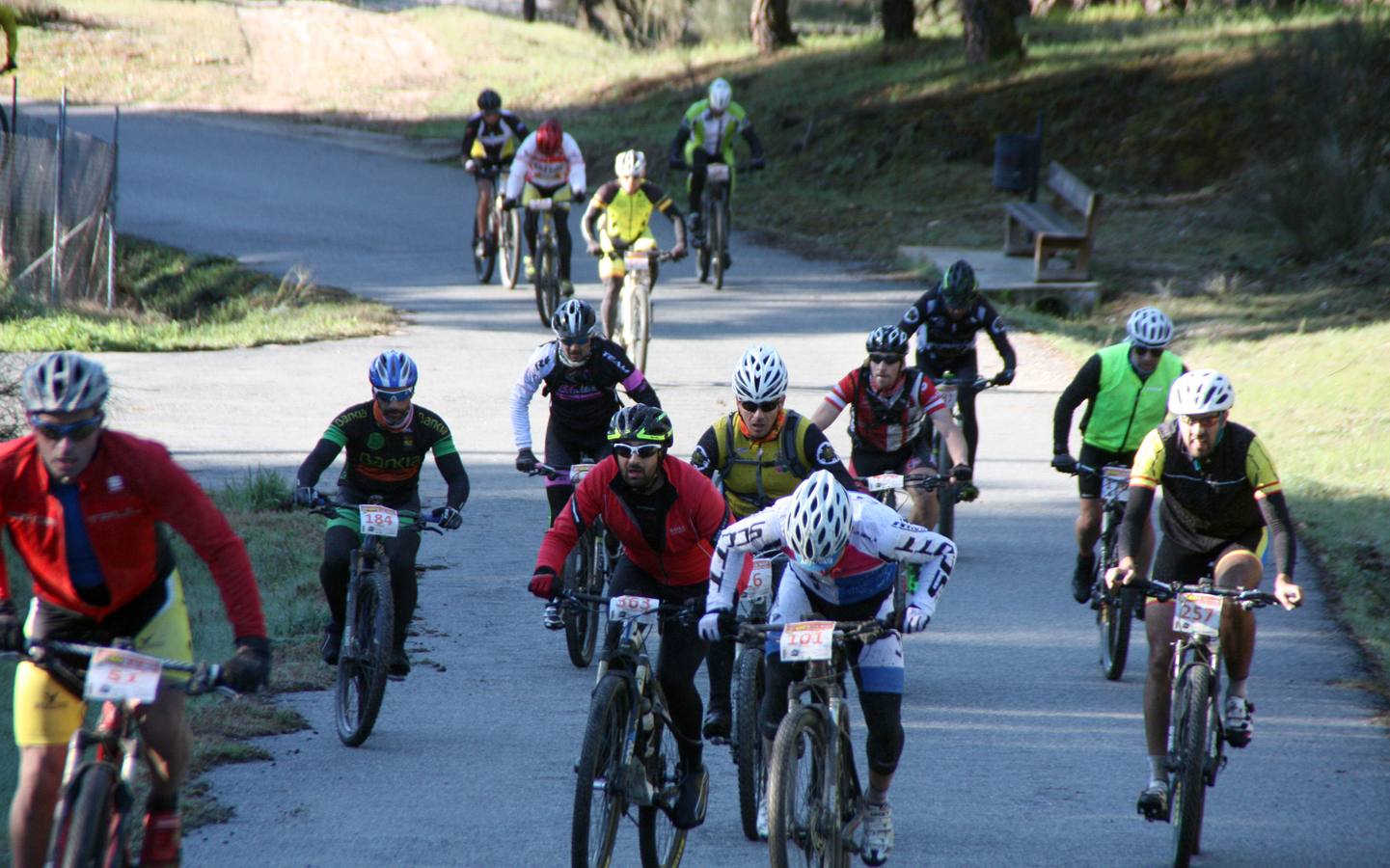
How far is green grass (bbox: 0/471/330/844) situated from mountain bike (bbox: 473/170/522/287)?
863cm

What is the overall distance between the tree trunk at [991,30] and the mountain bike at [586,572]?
85.9 ft

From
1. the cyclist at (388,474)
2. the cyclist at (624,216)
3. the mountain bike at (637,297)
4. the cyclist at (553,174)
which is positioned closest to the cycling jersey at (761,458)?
the cyclist at (388,474)

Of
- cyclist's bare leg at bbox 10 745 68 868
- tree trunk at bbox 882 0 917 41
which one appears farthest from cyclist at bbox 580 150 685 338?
tree trunk at bbox 882 0 917 41

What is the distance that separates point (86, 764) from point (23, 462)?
95cm

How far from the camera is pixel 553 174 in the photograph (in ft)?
57.4

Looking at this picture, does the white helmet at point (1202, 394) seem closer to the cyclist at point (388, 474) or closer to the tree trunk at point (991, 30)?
A: the cyclist at point (388, 474)

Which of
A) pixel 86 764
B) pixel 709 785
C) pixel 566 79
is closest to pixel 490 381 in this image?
pixel 709 785

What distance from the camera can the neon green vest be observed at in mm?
9445

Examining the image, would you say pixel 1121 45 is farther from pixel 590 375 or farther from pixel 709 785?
pixel 709 785

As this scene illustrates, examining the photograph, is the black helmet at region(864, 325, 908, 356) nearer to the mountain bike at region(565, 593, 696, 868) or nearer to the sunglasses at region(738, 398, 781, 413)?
the sunglasses at region(738, 398, 781, 413)

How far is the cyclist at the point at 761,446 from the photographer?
7.72 metres

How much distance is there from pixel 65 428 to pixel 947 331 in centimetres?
772

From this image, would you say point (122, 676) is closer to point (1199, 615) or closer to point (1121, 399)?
point (1199, 615)

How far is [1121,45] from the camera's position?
33.0 metres
